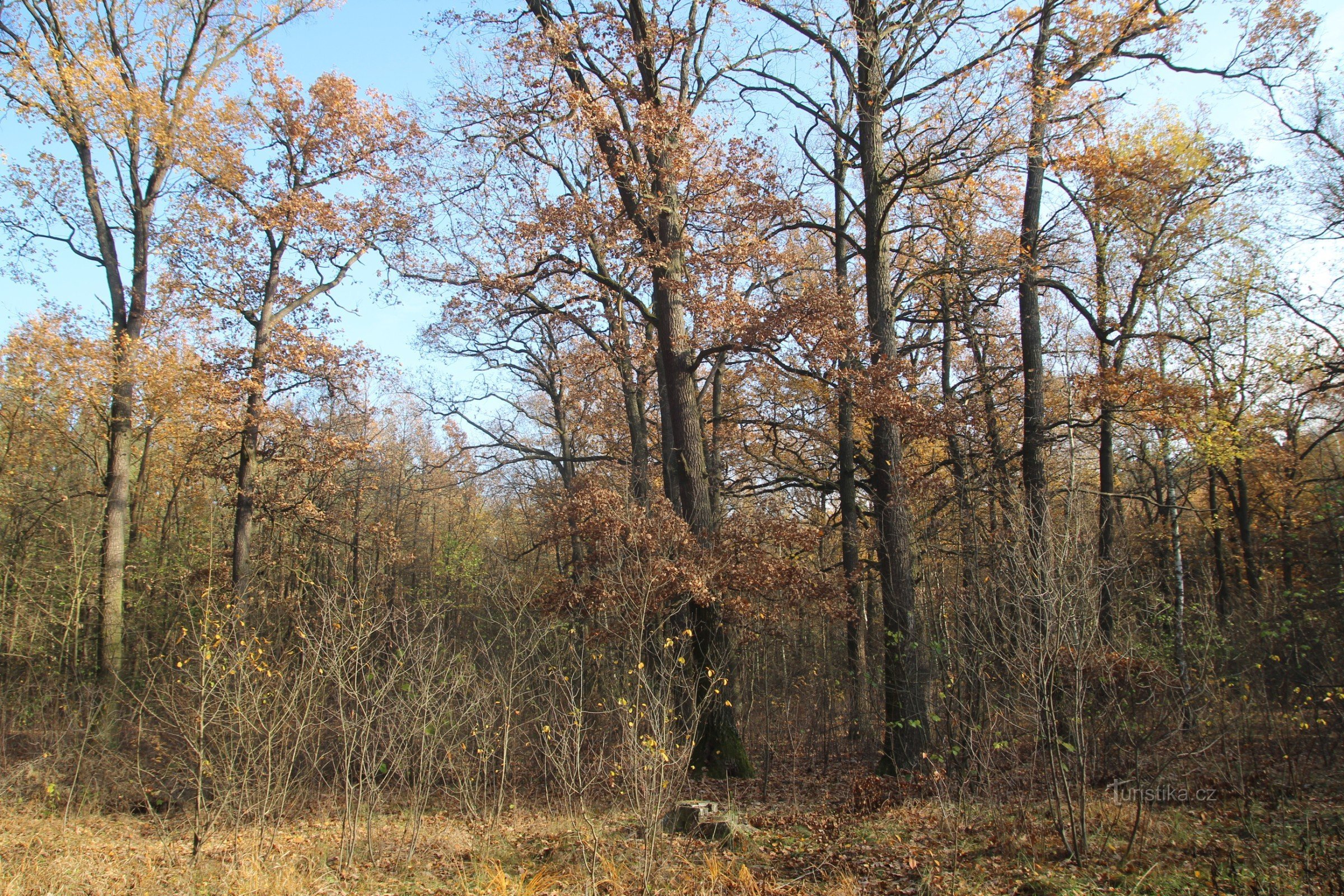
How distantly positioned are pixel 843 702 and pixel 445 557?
18.2 m

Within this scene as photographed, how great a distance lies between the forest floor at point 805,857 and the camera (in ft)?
21.4

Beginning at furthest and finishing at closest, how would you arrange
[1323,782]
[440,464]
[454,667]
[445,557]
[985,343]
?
[445,557] < [440,464] < [985,343] < [454,667] < [1323,782]

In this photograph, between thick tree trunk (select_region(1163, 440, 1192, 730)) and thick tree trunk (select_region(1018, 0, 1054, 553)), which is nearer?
thick tree trunk (select_region(1163, 440, 1192, 730))

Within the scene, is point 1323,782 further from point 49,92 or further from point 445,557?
point 445,557

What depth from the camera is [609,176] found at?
13.2 meters

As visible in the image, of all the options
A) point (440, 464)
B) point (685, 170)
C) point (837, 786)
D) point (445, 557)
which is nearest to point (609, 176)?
point (685, 170)

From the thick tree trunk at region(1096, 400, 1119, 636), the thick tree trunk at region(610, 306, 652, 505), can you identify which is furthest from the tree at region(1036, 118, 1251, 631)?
the thick tree trunk at region(610, 306, 652, 505)

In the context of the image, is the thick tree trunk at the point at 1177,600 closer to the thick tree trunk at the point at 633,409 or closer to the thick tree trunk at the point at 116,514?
the thick tree trunk at the point at 633,409

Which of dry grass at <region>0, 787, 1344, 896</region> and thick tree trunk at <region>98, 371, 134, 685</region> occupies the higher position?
thick tree trunk at <region>98, 371, 134, 685</region>

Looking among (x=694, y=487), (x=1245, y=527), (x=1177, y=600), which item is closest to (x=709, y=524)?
(x=694, y=487)

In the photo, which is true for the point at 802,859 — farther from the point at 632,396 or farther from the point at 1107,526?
the point at 632,396

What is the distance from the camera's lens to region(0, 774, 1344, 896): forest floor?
6.53m

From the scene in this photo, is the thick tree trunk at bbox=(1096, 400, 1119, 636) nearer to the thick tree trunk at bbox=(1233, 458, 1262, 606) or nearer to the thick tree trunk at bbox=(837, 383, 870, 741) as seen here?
the thick tree trunk at bbox=(837, 383, 870, 741)

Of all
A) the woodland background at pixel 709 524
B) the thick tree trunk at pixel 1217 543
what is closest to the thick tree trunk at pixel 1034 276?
the woodland background at pixel 709 524
